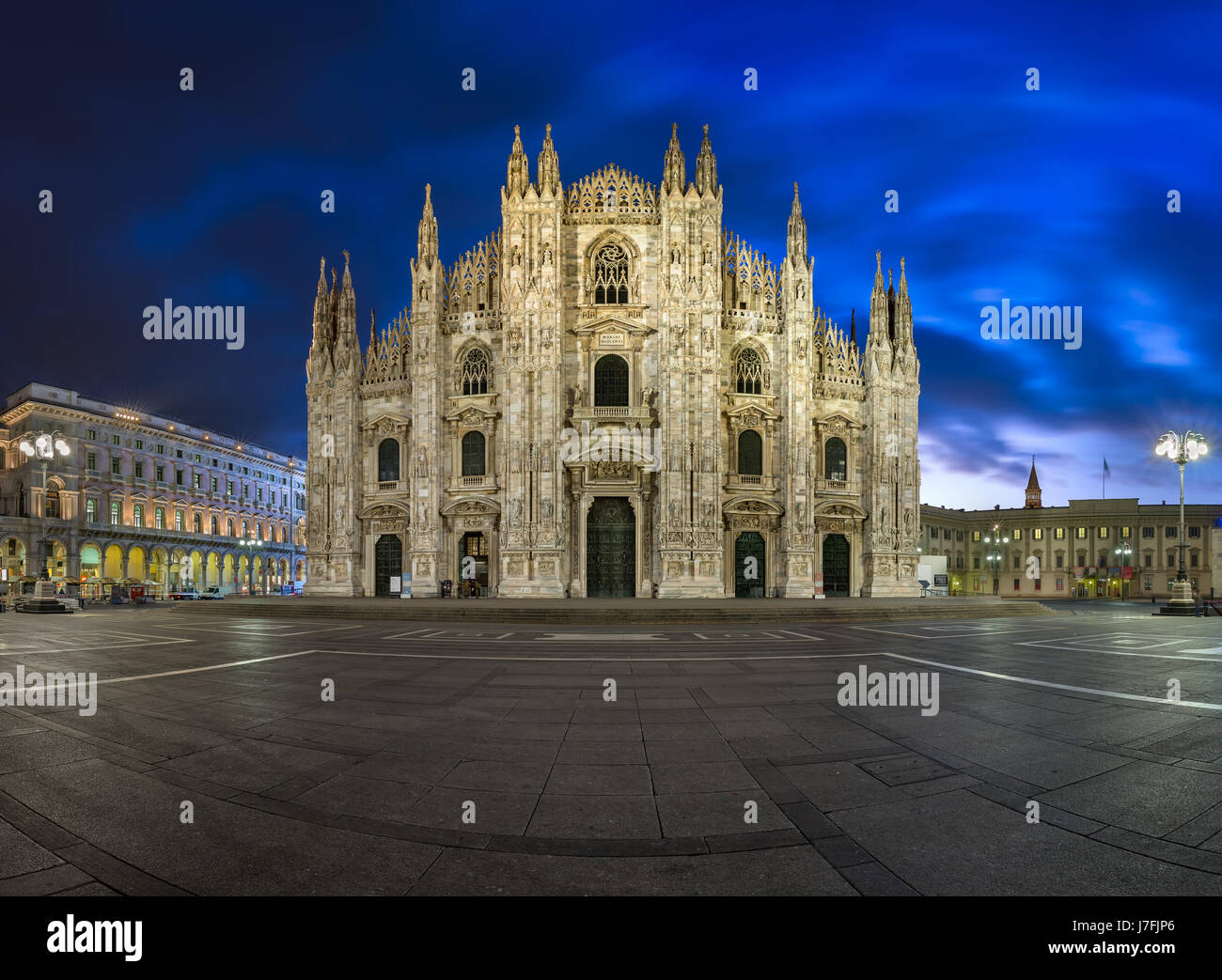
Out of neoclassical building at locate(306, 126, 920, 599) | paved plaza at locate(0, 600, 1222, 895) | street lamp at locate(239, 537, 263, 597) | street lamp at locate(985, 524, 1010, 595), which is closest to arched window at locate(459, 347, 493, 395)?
neoclassical building at locate(306, 126, 920, 599)

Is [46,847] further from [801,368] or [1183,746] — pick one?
[801,368]

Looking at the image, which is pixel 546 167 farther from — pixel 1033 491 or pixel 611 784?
pixel 1033 491

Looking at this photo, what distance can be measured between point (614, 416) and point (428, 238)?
52.5 ft

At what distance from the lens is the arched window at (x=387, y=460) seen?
127 ft

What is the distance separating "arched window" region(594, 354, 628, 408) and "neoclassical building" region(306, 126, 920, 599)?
0.40 feet

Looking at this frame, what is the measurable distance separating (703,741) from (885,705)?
350 centimetres

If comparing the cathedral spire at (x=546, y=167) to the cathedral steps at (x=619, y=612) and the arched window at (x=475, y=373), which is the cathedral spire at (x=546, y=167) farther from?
the cathedral steps at (x=619, y=612)

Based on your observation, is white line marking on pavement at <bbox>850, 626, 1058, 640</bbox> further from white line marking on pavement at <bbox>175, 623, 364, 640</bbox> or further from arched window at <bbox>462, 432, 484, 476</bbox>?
arched window at <bbox>462, 432, 484, 476</bbox>

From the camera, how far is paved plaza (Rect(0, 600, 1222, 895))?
12.5 ft

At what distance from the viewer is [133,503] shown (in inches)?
2650

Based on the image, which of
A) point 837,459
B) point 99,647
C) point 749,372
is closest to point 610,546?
point 749,372

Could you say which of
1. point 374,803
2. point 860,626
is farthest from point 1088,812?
point 860,626

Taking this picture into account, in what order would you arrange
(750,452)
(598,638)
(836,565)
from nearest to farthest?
(598,638)
(750,452)
(836,565)
